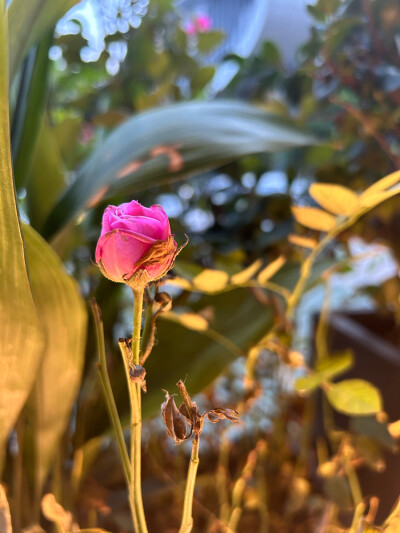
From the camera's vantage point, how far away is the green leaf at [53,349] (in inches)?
9.7

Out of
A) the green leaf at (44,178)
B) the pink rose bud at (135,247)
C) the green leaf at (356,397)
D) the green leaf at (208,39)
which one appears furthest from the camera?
the green leaf at (208,39)

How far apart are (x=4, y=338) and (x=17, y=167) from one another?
15cm

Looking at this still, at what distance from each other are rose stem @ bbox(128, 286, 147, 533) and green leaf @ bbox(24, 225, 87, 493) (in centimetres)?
11

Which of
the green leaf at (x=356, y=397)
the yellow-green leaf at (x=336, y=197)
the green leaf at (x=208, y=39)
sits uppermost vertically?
the green leaf at (x=208, y=39)

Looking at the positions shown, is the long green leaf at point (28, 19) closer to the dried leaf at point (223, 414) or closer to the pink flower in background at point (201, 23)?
the dried leaf at point (223, 414)

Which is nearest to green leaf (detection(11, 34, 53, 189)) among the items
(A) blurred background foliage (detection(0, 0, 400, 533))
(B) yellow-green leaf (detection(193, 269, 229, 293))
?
(A) blurred background foliage (detection(0, 0, 400, 533))

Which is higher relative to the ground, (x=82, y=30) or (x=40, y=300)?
(x=82, y=30)

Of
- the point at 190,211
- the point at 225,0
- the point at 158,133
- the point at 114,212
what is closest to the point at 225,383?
the point at 190,211

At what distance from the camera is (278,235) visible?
427 millimetres

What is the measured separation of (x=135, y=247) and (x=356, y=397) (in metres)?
0.16

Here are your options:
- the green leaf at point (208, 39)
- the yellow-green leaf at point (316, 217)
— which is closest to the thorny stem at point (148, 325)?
the yellow-green leaf at point (316, 217)

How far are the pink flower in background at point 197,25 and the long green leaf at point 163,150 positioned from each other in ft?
1.14

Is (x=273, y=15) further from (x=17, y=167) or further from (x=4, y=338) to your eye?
(x=4, y=338)

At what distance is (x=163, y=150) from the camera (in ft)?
1.07
